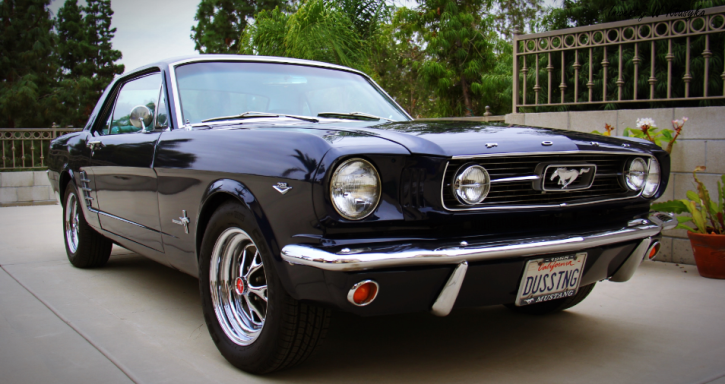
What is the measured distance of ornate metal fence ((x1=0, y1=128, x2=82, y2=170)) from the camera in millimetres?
11219

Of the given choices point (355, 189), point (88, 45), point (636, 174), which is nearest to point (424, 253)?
point (355, 189)

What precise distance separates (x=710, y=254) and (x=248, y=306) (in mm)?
3534

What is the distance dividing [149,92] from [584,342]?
2970mm

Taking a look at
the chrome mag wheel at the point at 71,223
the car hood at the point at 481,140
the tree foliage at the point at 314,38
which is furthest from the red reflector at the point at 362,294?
the tree foliage at the point at 314,38

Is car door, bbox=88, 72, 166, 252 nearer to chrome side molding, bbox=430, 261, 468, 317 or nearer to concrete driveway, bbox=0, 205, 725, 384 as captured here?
concrete driveway, bbox=0, 205, 725, 384

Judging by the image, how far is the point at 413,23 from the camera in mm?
25875

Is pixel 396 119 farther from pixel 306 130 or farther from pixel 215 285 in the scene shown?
pixel 215 285

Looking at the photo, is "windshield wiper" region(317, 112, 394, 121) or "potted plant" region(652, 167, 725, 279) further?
"potted plant" region(652, 167, 725, 279)

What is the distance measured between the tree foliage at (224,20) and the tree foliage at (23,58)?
12404mm

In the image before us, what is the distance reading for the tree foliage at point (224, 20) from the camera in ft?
125

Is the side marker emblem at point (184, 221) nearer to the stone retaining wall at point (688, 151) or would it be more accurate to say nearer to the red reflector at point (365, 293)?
the red reflector at point (365, 293)

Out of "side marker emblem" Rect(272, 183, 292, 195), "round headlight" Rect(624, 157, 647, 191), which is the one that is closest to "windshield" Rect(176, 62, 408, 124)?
"side marker emblem" Rect(272, 183, 292, 195)

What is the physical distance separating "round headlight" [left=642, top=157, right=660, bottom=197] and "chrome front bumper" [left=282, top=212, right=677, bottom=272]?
0.61 metres

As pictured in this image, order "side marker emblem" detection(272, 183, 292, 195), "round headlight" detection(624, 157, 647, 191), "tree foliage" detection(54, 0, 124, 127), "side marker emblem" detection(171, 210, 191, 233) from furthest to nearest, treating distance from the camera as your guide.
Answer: "tree foliage" detection(54, 0, 124, 127)
"side marker emblem" detection(171, 210, 191, 233)
"round headlight" detection(624, 157, 647, 191)
"side marker emblem" detection(272, 183, 292, 195)
